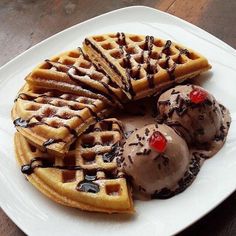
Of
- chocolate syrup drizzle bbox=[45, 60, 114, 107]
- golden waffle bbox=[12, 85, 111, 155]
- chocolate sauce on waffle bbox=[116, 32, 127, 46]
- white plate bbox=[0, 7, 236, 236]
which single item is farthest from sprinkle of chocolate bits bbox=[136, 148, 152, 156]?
chocolate sauce on waffle bbox=[116, 32, 127, 46]

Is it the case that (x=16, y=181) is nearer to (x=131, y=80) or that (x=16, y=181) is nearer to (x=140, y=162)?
(x=140, y=162)

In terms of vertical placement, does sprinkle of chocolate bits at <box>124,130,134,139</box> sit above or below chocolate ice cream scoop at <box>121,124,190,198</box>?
below

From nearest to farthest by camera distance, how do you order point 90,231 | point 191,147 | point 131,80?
point 90,231 < point 191,147 < point 131,80

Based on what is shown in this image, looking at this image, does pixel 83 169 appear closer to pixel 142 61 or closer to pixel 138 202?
pixel 138 202

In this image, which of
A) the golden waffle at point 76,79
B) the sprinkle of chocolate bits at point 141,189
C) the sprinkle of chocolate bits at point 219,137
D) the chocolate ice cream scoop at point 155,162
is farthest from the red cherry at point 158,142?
the golden waffle at point 76,79

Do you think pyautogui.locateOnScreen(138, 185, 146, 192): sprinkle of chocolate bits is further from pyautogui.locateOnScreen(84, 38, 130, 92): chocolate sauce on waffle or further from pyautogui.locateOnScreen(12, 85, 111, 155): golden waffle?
pyautogui.locateOnScreen(84, 38, 130, 92): chocolate sauce on waffle

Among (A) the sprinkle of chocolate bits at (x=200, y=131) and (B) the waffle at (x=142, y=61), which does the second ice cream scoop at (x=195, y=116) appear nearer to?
(A) the sprinkle of chocolate bits at (x=200, y=131)

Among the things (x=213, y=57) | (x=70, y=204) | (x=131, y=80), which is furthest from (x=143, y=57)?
(x=70, y=204)
